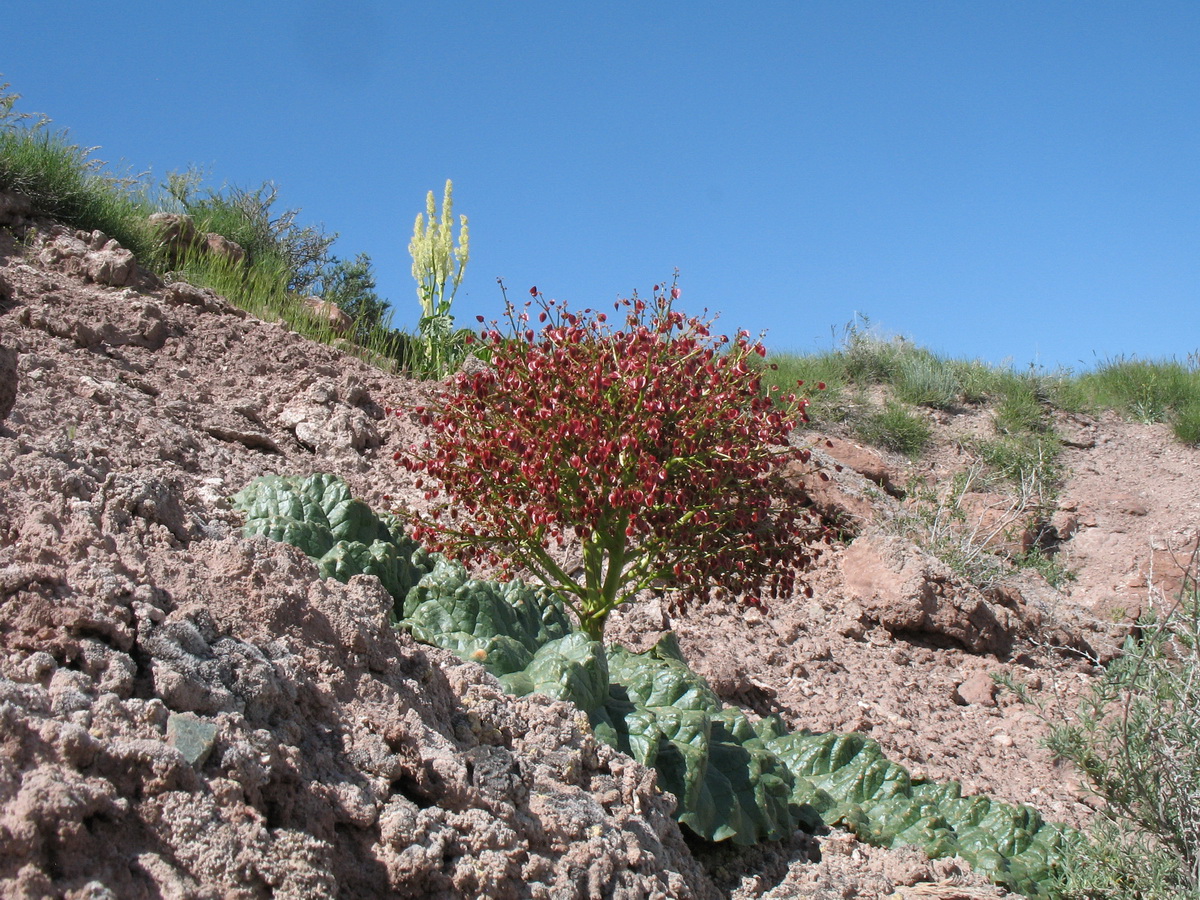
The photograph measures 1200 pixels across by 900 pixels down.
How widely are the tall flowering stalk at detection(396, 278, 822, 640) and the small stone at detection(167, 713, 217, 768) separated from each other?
6.83 ft

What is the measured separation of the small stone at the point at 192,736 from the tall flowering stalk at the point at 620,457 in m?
2.08

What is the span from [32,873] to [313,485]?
3049mm

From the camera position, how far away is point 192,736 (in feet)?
6.45

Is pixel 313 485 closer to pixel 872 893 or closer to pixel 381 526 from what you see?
pixel 381 526

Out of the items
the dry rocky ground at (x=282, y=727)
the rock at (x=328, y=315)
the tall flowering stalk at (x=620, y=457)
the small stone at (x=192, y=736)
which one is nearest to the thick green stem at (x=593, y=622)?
the tall flowering stalk at (x=620, y=457)

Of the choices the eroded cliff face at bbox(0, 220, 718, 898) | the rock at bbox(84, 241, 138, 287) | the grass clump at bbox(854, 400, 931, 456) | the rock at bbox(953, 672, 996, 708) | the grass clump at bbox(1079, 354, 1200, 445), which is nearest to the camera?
the eroded cliff face at bbox(0, 220, 718, 898)

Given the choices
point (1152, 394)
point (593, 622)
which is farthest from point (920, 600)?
point (1152, 394)

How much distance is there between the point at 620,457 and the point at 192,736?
2411 mm

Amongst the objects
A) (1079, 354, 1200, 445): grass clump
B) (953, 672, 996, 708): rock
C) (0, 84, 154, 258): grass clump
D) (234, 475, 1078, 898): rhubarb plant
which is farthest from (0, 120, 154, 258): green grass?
(1079, 354, 1200, 445): grass clump

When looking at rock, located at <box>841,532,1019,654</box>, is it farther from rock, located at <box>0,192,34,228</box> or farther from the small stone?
rock, located at <box>0,192,34,228</box>

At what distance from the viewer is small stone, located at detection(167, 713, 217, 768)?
6.33 ft

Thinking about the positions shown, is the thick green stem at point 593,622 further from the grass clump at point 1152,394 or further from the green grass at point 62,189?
the grass clump at point 1152,394

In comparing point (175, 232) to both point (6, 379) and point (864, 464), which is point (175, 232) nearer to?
point (6, 379)

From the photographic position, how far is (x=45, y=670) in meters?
1.99
